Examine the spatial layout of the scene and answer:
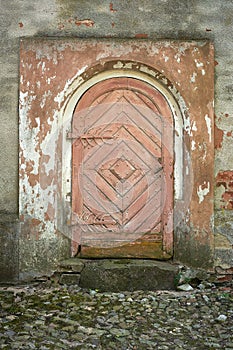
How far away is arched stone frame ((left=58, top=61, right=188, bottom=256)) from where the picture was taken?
4703 millimetres

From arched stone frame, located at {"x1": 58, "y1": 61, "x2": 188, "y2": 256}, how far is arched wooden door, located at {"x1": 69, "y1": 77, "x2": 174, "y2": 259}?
0.05m

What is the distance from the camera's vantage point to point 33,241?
462 cm

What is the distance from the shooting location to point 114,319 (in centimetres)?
374

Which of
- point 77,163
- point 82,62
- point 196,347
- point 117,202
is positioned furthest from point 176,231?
point 82,62

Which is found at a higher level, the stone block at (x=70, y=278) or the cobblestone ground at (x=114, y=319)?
the stone block at (x=70, y=278)

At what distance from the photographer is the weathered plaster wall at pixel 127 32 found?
468cm

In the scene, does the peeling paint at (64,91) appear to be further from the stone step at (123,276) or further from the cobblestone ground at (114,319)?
the cobblestone ground at (114,319)

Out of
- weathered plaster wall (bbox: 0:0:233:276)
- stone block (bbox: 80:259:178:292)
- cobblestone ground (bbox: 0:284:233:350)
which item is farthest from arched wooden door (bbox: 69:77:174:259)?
cobblestone ground (bbox: 0:284:233:350)

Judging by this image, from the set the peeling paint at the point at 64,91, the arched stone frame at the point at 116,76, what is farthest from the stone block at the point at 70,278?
the peeling paint at the point at 64,91

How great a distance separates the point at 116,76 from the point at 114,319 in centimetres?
240

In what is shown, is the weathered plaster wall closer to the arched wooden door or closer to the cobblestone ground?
the arched wooden door

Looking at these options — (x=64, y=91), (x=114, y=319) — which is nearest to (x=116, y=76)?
(x=64, y=91)

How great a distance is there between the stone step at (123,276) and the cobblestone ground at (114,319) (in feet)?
0.27

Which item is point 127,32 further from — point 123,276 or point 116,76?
point 123,276
